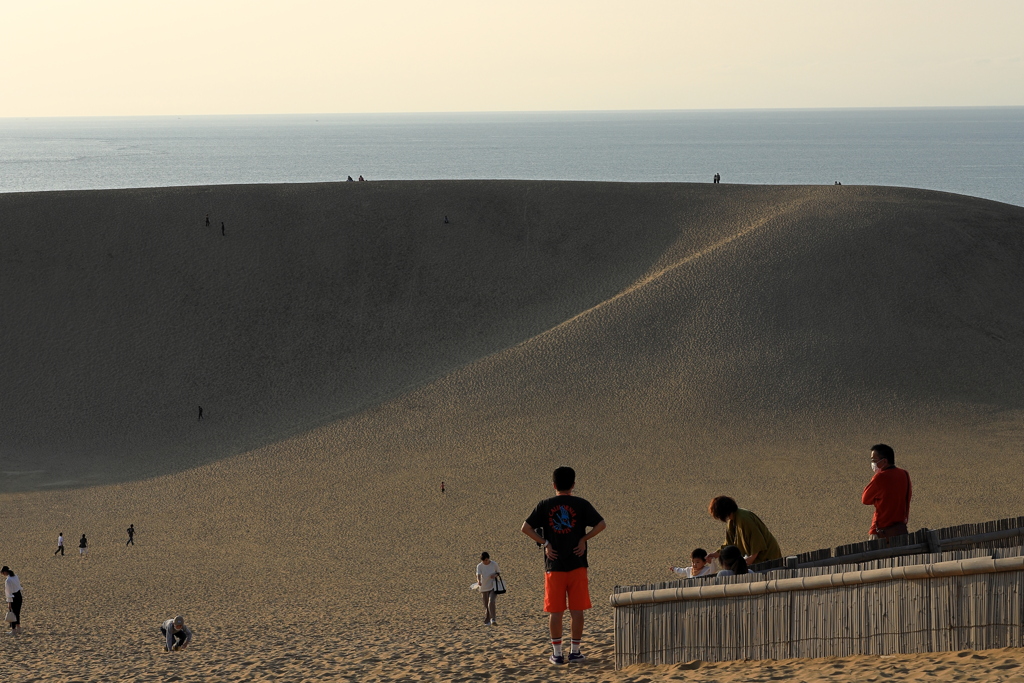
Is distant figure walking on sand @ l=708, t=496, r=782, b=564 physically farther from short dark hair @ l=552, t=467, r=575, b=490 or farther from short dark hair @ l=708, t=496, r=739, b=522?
short dark hair @ l=552, t=467, r=575, b=490

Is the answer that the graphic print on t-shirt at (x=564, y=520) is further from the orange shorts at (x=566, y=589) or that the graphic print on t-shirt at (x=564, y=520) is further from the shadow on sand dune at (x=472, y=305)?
the shadow on sand dune at (x=472, y=305)

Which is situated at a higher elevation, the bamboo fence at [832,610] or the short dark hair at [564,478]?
the short dark hair at [564,478]

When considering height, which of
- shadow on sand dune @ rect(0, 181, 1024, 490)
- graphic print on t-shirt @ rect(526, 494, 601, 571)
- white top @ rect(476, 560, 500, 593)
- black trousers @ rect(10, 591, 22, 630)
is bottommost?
black trousers @ rect(10, 591, 22, 630)

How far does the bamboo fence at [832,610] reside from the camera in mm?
7742

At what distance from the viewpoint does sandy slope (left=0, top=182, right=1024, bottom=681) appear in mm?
20016

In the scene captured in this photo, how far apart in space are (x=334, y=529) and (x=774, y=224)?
86.4 ft

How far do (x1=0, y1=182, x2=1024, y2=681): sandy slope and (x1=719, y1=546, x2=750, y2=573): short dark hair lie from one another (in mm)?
1605

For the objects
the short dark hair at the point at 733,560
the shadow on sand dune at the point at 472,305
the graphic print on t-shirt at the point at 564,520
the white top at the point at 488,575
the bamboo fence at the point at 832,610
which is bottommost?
the white top at the point at 488,575

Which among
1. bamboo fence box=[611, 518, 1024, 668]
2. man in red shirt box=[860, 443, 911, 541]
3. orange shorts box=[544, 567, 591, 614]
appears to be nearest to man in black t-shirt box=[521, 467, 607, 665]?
orange shorts box=[544, 567, 591, 614]

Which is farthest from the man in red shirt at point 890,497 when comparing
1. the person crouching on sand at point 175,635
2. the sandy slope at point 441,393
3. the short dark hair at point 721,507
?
the person crouching on sand at point 175,635

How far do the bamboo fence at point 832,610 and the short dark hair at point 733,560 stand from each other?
277 millimetres

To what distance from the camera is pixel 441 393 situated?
35844mm

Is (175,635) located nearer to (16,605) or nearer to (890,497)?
(16,605)

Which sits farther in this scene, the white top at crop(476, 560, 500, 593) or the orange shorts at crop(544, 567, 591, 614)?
the white top at crop(476, 560, 500, 593)
